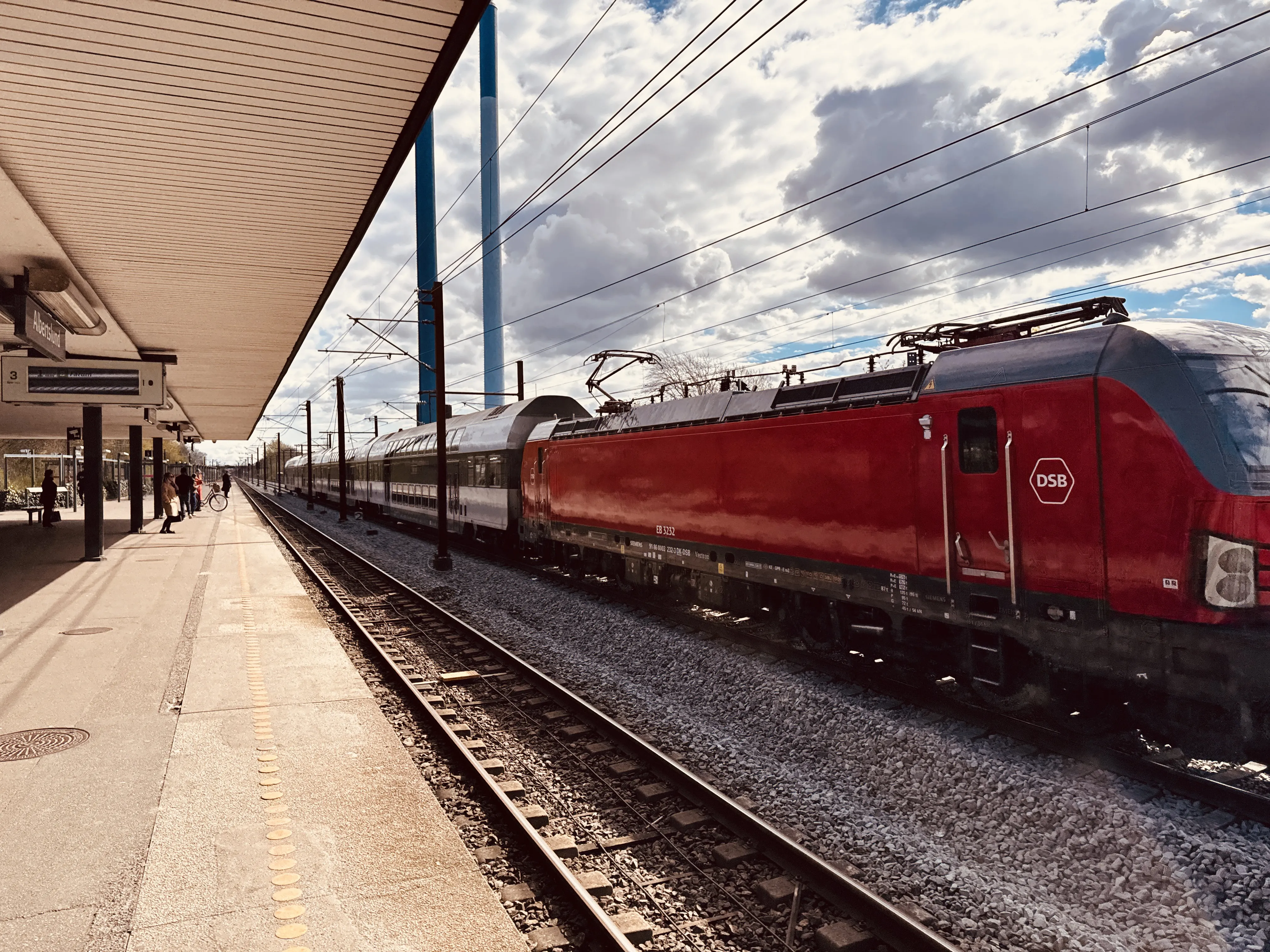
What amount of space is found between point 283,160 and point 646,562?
7900 millimetres

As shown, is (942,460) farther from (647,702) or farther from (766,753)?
(647,702)

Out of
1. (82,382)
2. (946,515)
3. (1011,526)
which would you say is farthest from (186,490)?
(1011,526)

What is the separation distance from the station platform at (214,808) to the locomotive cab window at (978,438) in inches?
203

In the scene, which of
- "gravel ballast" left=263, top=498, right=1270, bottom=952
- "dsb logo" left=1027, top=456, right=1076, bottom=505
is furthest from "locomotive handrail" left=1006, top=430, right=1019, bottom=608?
"gravel ballast" left=263, top=498, right=1270, bottom=952

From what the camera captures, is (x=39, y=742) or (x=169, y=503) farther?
(x=169, y=503)

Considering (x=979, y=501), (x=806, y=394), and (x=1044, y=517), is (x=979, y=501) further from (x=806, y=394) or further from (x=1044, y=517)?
(x=806, y=394)

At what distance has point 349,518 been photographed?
122ft

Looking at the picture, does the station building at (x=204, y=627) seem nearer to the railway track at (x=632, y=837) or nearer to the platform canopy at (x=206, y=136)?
the platform canopy at (x=206, y=136)

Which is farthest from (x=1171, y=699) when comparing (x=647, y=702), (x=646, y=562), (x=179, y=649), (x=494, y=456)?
(x=494, y=456)

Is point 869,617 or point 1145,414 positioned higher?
point 1145,414

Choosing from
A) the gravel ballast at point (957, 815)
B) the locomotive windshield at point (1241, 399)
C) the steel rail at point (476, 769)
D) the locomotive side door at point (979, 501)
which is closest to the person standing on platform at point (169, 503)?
the steel rail at point (476, 769)

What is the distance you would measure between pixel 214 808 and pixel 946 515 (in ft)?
20.3

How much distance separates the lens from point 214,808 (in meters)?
5.24

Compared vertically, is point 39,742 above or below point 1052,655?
below
